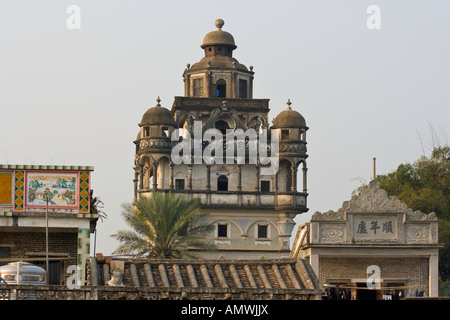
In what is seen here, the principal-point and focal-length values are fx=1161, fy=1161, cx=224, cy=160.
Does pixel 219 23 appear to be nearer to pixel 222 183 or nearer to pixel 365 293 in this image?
pixel 222 183

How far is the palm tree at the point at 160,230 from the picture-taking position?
46.4 meters

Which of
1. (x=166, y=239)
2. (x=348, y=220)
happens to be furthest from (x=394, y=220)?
(x=166, y=239)

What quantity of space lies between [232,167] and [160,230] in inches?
743

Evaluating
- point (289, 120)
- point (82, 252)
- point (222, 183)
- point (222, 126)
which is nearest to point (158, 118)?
point (222, 126)

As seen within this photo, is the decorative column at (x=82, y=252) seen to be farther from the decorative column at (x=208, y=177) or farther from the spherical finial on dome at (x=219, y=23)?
the spherical finial on dome at (x=219, y=23)

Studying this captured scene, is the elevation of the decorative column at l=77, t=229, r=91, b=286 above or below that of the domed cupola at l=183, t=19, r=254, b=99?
below

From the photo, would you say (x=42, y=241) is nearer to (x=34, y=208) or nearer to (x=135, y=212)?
(x=34, y=208)

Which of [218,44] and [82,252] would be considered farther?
[218,44]

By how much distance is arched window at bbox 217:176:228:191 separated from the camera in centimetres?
6488

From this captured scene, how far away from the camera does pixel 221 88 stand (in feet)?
225

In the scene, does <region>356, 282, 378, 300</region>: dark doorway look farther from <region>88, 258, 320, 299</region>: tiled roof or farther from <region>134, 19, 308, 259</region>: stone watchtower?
<region>88, 258, 320, 299</region>: tiled roof

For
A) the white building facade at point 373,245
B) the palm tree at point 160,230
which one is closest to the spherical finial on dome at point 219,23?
the palm tree at point 160,230

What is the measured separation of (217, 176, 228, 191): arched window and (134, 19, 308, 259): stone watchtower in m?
0.06
